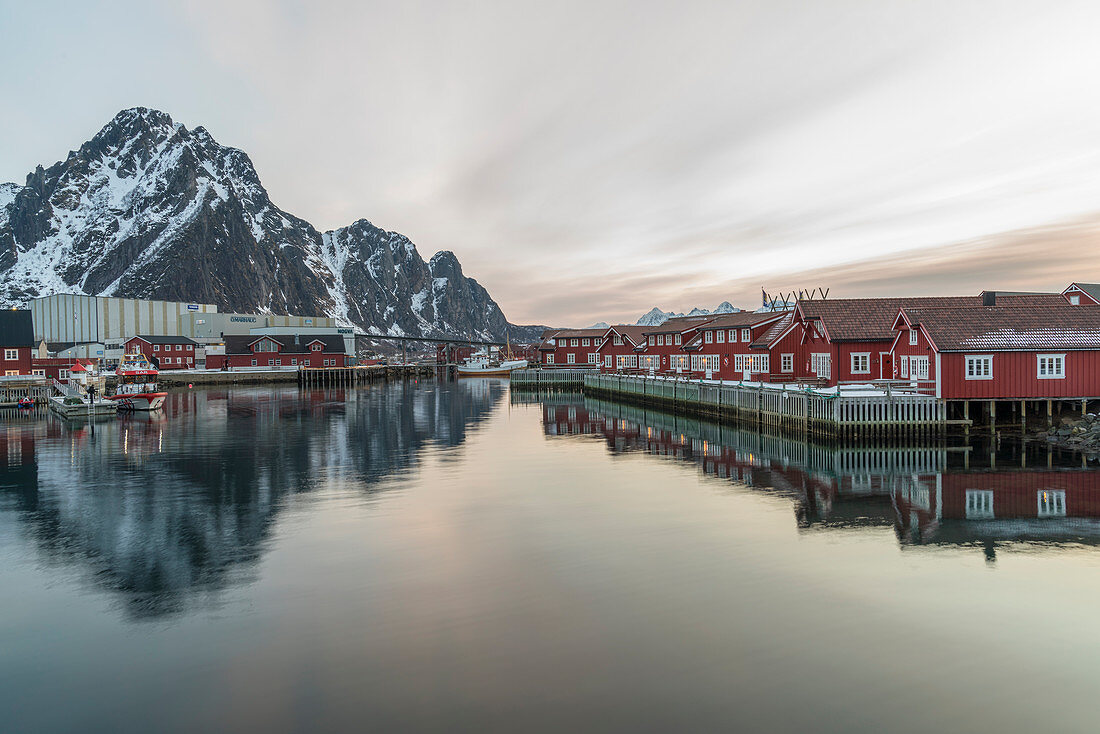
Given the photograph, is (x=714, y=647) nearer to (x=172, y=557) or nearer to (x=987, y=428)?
(x=172, y=557)

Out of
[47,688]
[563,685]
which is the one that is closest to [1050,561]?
[563,685]

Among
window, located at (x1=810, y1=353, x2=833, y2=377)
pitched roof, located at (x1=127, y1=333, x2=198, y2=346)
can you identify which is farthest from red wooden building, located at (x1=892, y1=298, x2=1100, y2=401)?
pitched roof, located at (x1=127, y1=333, x2=198, y2=346)

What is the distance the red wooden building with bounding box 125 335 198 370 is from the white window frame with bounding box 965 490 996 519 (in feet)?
409

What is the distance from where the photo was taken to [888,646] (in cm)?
1138

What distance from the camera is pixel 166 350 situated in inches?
4673

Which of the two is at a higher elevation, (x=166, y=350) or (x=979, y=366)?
(x=166, y=350)

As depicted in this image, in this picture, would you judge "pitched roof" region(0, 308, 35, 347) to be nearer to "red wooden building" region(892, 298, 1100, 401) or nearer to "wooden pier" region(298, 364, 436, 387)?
"wooden pier" region(298, 364, 436, 387)

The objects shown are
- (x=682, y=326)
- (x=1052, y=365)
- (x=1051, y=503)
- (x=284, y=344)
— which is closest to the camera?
(x=1051, y=503)

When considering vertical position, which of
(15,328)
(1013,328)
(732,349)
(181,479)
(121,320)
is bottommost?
(181,479)

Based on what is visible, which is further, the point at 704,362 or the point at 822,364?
the point at 704,362

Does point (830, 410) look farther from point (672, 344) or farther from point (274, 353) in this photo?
point (274, 353)

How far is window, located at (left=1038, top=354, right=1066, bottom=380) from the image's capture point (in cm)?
3431

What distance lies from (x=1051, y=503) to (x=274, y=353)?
391ft

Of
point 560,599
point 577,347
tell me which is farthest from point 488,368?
point 560,599
